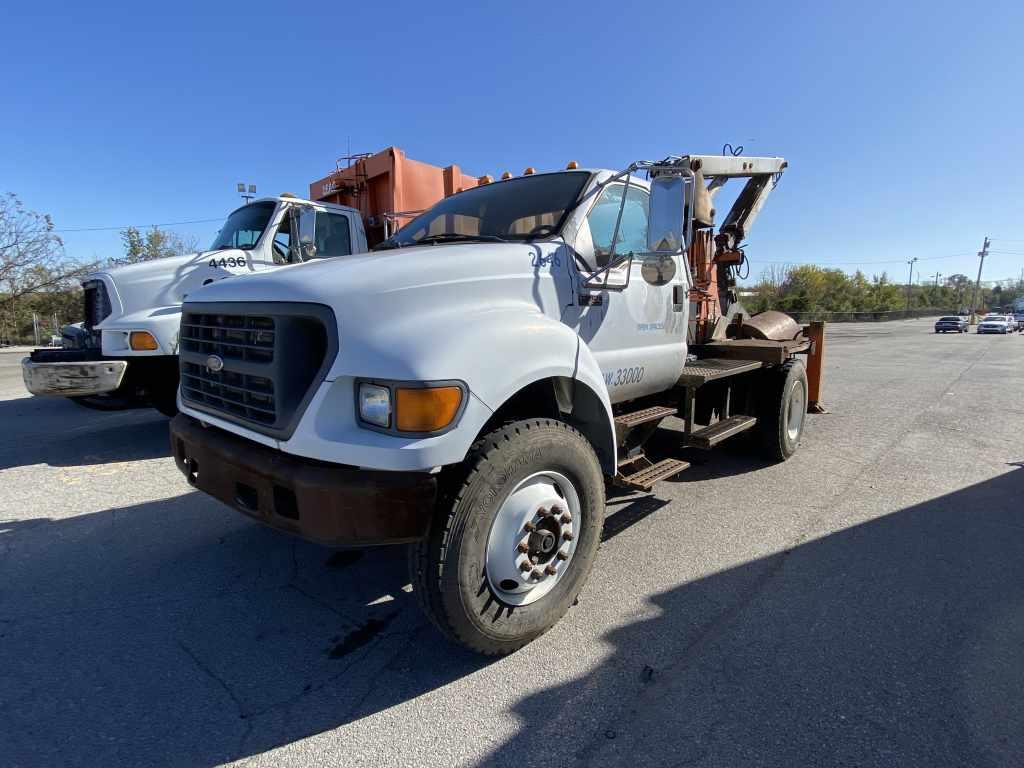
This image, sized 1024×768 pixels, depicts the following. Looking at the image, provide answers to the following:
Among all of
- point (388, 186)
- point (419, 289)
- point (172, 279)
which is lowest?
point (419, 289)

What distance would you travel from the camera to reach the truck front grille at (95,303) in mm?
5348

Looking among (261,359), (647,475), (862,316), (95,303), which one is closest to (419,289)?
(261,359)

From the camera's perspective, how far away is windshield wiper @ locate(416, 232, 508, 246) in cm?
306

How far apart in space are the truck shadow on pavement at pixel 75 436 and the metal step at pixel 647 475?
4864mm

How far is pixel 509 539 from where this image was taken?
7.82 ft

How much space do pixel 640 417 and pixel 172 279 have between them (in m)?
4.91

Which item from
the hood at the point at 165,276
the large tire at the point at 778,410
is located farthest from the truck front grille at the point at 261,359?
the large tire at the point at 778,410

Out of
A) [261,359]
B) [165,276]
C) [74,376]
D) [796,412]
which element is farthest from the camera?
[796,412]

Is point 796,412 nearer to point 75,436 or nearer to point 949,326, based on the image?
point 75,436

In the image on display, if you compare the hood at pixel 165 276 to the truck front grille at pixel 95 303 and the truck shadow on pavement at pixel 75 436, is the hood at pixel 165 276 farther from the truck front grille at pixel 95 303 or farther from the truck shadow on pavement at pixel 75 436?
the truck shadow on pavement at pixel 75 436

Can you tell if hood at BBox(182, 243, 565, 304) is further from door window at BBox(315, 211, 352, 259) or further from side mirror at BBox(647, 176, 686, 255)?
door window at BBox(315, 211, 352, 259)

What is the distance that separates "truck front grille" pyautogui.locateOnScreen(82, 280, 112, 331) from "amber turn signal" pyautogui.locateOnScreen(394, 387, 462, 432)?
4.85 meters

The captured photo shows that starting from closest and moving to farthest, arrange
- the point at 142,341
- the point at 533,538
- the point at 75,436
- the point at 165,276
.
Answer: the point at 533,538
the point at 142,341
the point at 165,276
the point at 75,436

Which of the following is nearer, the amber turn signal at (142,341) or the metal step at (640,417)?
the metal step at (640,417)
